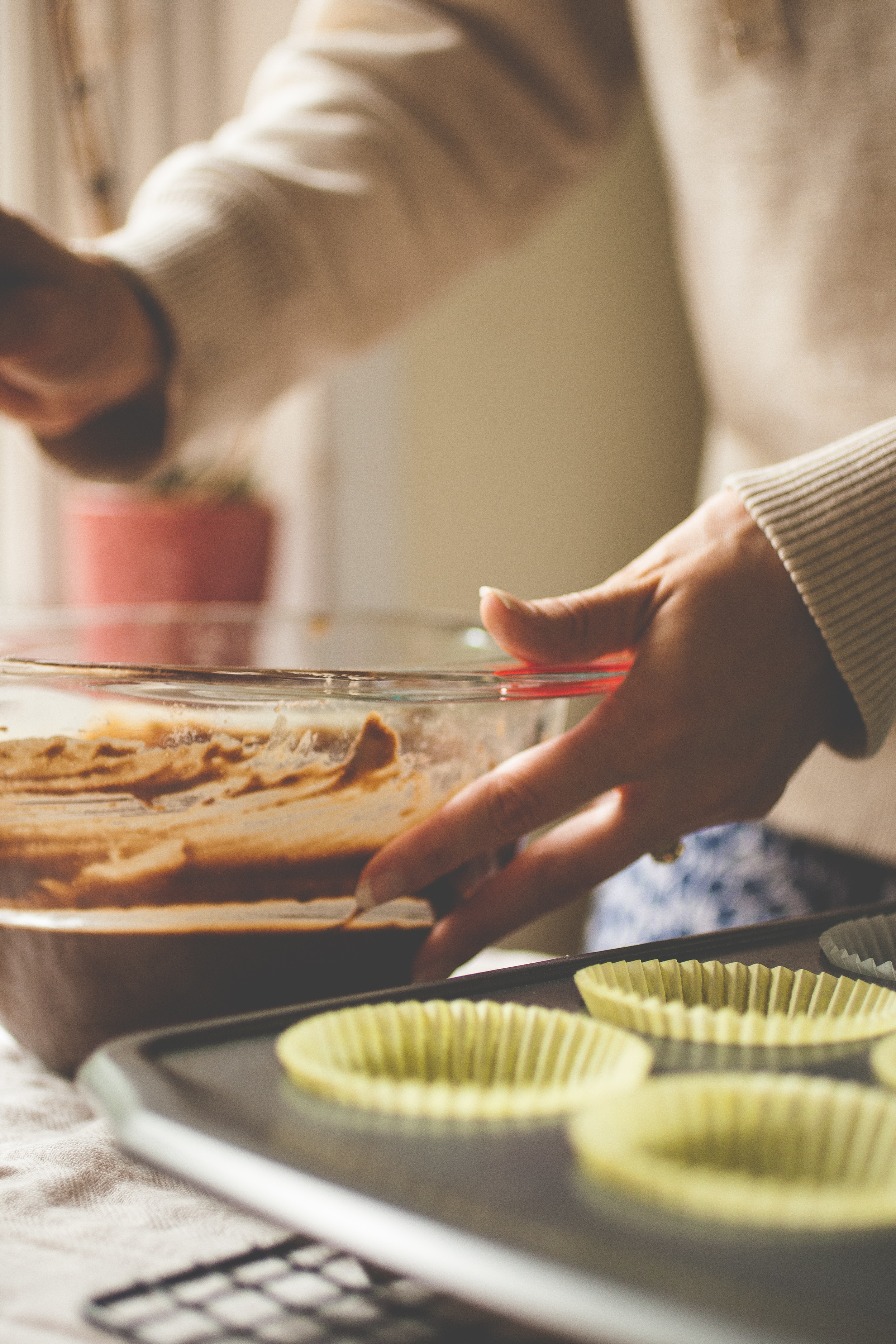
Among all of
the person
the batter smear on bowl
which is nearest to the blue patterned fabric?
the person

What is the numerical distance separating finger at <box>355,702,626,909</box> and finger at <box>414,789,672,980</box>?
18 mm

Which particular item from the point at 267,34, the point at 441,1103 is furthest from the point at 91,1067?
the point at 267,34

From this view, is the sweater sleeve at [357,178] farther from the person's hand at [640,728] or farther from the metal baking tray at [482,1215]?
the metal baking tray at [482,1215]

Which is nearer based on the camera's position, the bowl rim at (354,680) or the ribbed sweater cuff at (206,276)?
the bowl rim at (354,680)

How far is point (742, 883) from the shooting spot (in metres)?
0.78

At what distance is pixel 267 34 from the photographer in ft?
4.37

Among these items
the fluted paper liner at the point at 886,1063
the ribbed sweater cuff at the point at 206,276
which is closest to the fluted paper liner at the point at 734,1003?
the fluted paper liner at the point at 886,1063

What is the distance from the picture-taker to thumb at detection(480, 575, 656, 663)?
391mm

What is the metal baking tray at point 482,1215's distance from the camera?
0.17m

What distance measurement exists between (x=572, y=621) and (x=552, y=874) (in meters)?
0.10

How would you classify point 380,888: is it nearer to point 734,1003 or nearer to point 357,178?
point 734,1003

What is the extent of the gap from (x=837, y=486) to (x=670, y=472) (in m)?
1.48

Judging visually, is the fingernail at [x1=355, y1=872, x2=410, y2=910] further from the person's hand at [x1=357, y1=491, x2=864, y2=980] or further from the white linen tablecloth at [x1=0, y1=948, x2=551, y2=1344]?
the white linen tablecloth at [x1=0, y1=948, x2=551, y2=1344]

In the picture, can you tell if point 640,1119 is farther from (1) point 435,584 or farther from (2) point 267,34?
(2) point 267,34
